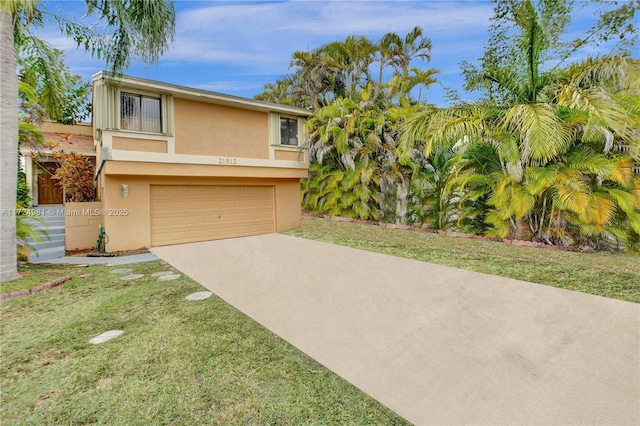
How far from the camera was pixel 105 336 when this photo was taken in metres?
3.70

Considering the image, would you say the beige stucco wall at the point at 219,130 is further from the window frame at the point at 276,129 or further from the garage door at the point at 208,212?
the garage door at the point at 208,212

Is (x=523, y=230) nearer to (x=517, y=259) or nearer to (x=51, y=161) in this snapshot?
(x=517, y=259)

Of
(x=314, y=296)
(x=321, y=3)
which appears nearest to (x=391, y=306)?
(x=314, y=296)

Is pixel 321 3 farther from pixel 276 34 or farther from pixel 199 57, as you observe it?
pixel 199 57

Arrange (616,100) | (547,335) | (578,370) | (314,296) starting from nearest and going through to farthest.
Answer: (578,370) < (547,335) < (314,296) < (616,100)

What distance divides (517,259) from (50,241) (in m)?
11.4

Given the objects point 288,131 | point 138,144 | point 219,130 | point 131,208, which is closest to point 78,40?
point 138,144

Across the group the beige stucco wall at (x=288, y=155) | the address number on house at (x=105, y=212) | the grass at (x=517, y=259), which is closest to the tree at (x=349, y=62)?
the beige stucco wall at (x=288, y=155)

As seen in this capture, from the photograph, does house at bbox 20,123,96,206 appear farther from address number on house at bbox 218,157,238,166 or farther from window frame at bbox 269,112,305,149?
window frame at bbox 269,112,305,149

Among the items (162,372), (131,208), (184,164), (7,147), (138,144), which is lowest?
(162,372)

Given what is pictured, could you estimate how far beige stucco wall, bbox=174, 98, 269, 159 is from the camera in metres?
9.88

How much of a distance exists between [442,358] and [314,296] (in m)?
2.31

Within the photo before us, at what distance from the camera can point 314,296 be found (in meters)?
5.04

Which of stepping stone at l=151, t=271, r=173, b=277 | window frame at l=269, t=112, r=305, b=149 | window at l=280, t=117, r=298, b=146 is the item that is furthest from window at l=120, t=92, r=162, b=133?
stepping stone at l=151, t=271, r=173, b=277
